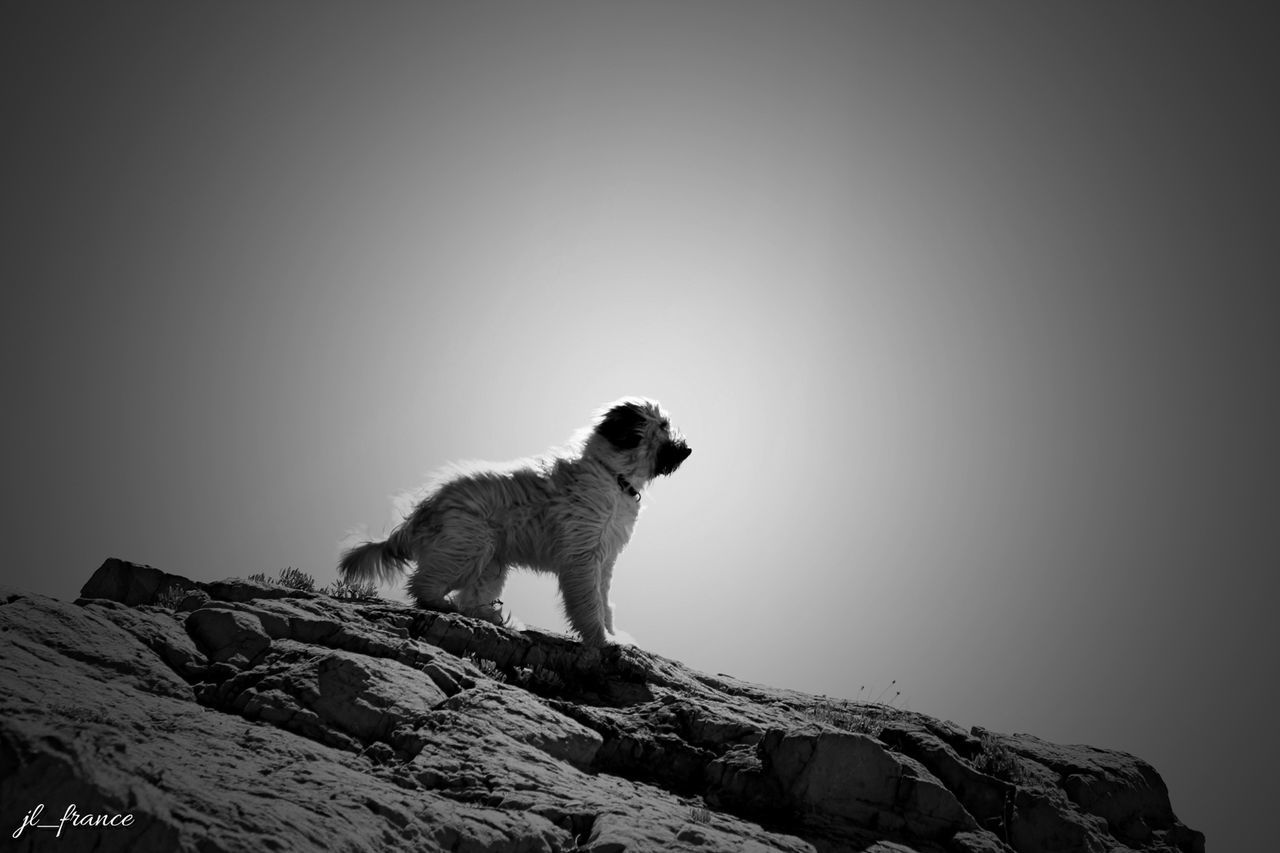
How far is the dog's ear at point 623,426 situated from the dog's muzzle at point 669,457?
Answer: 0.52 m

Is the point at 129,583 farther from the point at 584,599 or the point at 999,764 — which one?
the point at 999,764

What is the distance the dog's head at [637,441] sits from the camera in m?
10.7

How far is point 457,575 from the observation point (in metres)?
9.29

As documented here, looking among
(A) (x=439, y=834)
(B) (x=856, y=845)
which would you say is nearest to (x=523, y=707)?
(A) (x=439, y=834)

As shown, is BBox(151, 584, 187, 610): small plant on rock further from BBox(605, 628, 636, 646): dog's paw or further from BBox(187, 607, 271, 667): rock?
BBox(605, 628, 636, 646): dog's paw

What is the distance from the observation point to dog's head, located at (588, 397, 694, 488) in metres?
10.7

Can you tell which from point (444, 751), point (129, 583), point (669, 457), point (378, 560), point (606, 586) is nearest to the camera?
point (444, 751)

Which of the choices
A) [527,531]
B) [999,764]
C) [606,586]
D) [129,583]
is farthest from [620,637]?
[129,583]

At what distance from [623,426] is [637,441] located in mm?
329

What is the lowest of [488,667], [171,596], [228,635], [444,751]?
[444,751]

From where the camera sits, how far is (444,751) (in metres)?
5.07

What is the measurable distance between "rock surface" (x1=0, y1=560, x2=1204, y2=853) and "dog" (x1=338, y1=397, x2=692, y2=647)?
123 centimetres

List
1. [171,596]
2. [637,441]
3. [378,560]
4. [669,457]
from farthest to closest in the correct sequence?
[669,457], [637,441], [378,560], [171,596]

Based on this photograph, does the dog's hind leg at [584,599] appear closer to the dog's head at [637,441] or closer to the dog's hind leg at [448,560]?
the dog's hind leg at [448,560]
